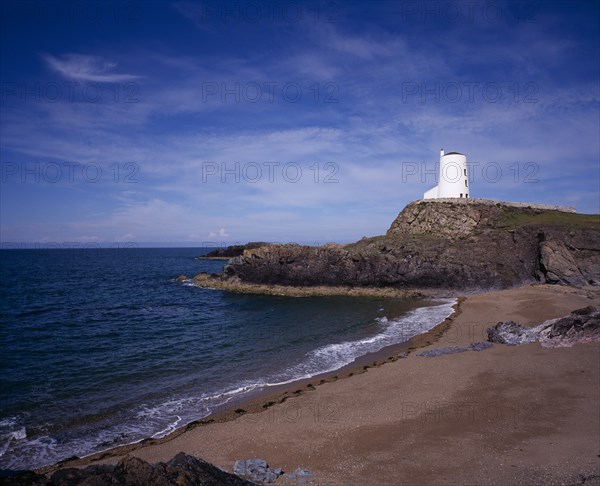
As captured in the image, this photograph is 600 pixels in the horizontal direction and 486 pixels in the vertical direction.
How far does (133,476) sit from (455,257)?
49.2 meters

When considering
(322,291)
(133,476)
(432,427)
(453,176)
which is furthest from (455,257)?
(133,476)

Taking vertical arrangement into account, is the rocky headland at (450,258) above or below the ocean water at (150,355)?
above

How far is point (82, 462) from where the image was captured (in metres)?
12.2

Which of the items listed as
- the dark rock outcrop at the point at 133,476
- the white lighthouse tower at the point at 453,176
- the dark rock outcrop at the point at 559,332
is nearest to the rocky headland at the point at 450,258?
the white lighthouse tower at the point at 453,176

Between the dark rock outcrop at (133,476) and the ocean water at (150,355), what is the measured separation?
306 inches

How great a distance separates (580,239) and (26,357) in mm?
55267

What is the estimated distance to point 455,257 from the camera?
50.2 m

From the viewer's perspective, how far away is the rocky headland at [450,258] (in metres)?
47.0

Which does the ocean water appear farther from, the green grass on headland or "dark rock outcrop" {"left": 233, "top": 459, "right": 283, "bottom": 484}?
the green grass on headland

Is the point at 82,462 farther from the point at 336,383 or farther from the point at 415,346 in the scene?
the point at 415,346

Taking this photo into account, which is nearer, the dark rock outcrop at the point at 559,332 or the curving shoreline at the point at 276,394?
the curving shoreline at the point at 276,394

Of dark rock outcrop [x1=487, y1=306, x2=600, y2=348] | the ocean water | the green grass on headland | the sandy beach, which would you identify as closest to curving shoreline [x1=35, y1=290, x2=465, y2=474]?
the sandy beach

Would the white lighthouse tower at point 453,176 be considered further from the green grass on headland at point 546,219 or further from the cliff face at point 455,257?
the green grass on headland at point 546,219

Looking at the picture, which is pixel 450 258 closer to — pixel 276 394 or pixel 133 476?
pixel 276 394
